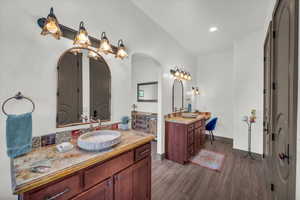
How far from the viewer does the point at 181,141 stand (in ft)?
9.13

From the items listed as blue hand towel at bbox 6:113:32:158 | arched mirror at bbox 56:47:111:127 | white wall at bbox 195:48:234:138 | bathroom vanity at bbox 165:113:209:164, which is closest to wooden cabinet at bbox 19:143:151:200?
blue hand towel at bbox 6:113:32:158

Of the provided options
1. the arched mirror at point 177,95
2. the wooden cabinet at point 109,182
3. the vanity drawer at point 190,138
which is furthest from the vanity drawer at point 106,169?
the arched mirror at point 177,95

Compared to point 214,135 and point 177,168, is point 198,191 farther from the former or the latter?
point 214,135

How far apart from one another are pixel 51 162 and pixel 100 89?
39.6 inches

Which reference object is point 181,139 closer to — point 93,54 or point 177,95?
point 177,95

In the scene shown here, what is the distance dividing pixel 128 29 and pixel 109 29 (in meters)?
0.40

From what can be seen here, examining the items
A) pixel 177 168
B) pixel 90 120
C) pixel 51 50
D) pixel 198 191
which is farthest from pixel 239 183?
pixel 51 50

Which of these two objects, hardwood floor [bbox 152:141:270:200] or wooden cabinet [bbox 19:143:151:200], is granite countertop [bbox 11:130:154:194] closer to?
wooden cabinet [bbox 19:143:151:200]

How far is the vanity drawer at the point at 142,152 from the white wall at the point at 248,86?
2976 mm

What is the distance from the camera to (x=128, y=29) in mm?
2100

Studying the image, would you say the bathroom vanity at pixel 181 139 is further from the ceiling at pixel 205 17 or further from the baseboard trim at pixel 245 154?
the ceiling at pixel 205 17

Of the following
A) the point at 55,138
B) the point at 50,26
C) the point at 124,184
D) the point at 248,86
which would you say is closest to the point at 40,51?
the point at 50,26

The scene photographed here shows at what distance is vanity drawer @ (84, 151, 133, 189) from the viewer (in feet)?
3.27

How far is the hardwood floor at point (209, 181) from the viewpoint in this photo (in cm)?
190
